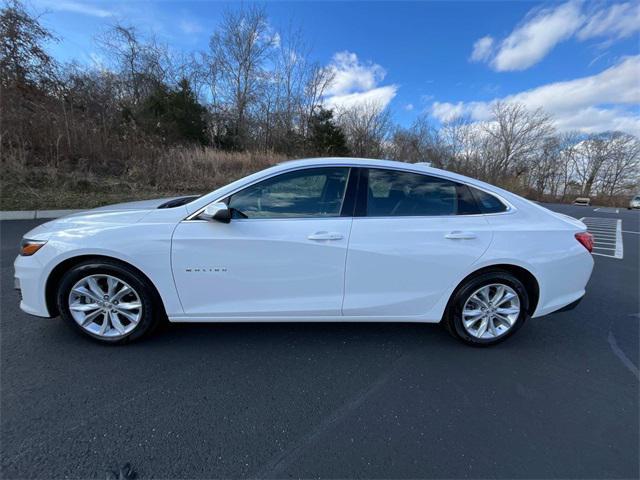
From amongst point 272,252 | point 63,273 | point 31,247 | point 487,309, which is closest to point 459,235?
point 487,309

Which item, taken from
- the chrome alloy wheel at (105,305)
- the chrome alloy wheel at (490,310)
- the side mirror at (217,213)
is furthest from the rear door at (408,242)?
the chrome alloy wheel at (105,305)

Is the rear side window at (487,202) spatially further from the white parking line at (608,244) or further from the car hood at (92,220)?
the white parking line at (608,244)

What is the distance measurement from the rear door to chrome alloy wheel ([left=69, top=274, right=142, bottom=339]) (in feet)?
5.95

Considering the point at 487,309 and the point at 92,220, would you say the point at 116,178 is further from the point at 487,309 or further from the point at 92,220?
the point at 487,309

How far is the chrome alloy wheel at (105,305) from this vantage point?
8.05 ft

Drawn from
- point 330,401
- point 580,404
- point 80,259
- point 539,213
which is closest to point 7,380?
point 80,259

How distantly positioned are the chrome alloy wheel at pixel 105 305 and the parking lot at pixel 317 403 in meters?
0.19

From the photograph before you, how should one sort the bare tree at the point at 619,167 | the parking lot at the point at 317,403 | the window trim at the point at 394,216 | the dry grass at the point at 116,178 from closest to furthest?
the parking lot at the point at 317,403
the window trim at the point at 394,216
the dry grass at the point at 116,178
the bare tree at the point at 619,167

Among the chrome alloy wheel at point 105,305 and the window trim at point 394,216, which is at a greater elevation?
the window trim at point 394,216

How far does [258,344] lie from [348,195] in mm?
1544

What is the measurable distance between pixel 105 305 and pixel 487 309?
11.0 ft

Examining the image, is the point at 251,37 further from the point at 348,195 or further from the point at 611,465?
the point at 611,465

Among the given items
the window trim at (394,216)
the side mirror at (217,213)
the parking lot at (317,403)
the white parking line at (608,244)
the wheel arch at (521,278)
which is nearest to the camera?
the parking lot at (317,403)

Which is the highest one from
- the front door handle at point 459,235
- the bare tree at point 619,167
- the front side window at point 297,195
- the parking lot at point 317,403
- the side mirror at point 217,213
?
the bare tree at point 619,167
